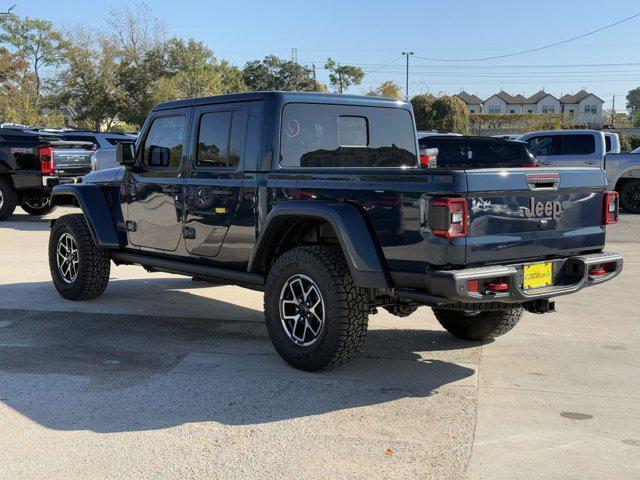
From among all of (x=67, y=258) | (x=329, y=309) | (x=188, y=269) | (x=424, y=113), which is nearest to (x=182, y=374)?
(x=329, y=309)

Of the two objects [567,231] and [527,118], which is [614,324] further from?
[527,118]

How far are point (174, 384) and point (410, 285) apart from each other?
65.8 inches

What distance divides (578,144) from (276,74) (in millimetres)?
71129

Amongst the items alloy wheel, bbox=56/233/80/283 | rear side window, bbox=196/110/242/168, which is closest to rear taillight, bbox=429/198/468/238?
rear side window, bbox=196/110/242/168

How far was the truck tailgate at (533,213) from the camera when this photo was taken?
459 cm

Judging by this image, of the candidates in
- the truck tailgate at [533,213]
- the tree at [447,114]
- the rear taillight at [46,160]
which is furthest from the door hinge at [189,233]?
the tree at [447,114]

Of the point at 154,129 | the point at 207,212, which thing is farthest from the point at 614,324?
the point at 154,129

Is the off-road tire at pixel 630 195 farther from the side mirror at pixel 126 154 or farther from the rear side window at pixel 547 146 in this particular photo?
the side mirror at pixel 126 154

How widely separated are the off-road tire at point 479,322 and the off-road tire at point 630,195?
41.5 feet

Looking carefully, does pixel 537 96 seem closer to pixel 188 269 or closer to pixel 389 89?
pixel 389 89

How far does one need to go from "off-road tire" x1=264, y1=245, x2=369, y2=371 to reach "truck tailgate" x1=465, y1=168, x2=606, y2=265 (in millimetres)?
869

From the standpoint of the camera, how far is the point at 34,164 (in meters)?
14.8

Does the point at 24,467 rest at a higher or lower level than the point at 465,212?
lower

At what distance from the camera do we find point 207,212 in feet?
20.1
